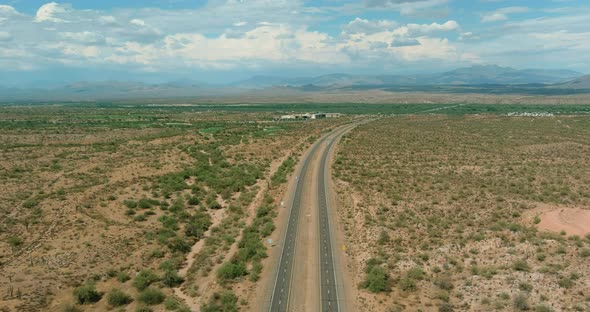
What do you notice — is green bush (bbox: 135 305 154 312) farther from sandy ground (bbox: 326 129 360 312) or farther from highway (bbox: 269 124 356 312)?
sandy ground (bbox: 326 129 360 312)

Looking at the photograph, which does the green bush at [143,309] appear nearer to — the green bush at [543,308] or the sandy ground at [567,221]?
the green bush at [543,308]

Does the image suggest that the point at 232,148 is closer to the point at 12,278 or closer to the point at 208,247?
the point at 208,247

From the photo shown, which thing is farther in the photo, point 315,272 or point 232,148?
point 232,148

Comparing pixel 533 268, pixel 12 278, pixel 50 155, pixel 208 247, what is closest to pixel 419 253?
pixel 533 268

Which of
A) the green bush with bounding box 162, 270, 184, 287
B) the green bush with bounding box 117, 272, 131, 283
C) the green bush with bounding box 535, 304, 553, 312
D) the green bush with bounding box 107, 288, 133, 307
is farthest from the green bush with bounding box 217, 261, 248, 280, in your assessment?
the green bush with bounding box 535, 304, 553, 312

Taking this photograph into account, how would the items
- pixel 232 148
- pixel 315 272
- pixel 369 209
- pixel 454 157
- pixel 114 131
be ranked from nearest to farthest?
pixel 315 272
pixel 369 209
pixel 454 157
pixel 232 148
pixel 114 131

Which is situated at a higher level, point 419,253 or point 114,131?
point 114,131

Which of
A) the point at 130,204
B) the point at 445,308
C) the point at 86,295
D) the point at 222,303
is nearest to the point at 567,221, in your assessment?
the point at 445,308
